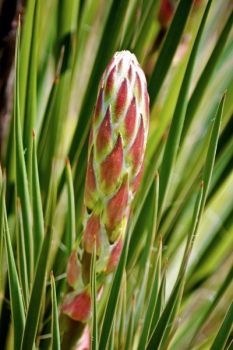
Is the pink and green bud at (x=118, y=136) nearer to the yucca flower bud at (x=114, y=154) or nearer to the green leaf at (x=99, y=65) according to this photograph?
the yucca flower bud at (x=114, y=154)

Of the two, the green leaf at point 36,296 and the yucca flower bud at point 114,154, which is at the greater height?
the yucca flower bud at point 114,154

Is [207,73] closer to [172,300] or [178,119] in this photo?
[178,119]

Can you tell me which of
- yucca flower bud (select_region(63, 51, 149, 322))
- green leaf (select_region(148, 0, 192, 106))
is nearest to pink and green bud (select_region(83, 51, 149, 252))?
yucca flower bud (select_region(63, 51, 149, 322))

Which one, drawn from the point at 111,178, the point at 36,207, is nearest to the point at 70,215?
the point at 36,207

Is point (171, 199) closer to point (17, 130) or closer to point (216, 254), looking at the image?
point (216, 254)

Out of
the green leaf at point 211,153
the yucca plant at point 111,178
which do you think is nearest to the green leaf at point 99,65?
the yucca plant at point 111,178

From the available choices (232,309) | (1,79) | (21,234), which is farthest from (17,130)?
(1,79)

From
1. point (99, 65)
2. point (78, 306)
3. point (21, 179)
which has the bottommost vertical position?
point (78, 306)
